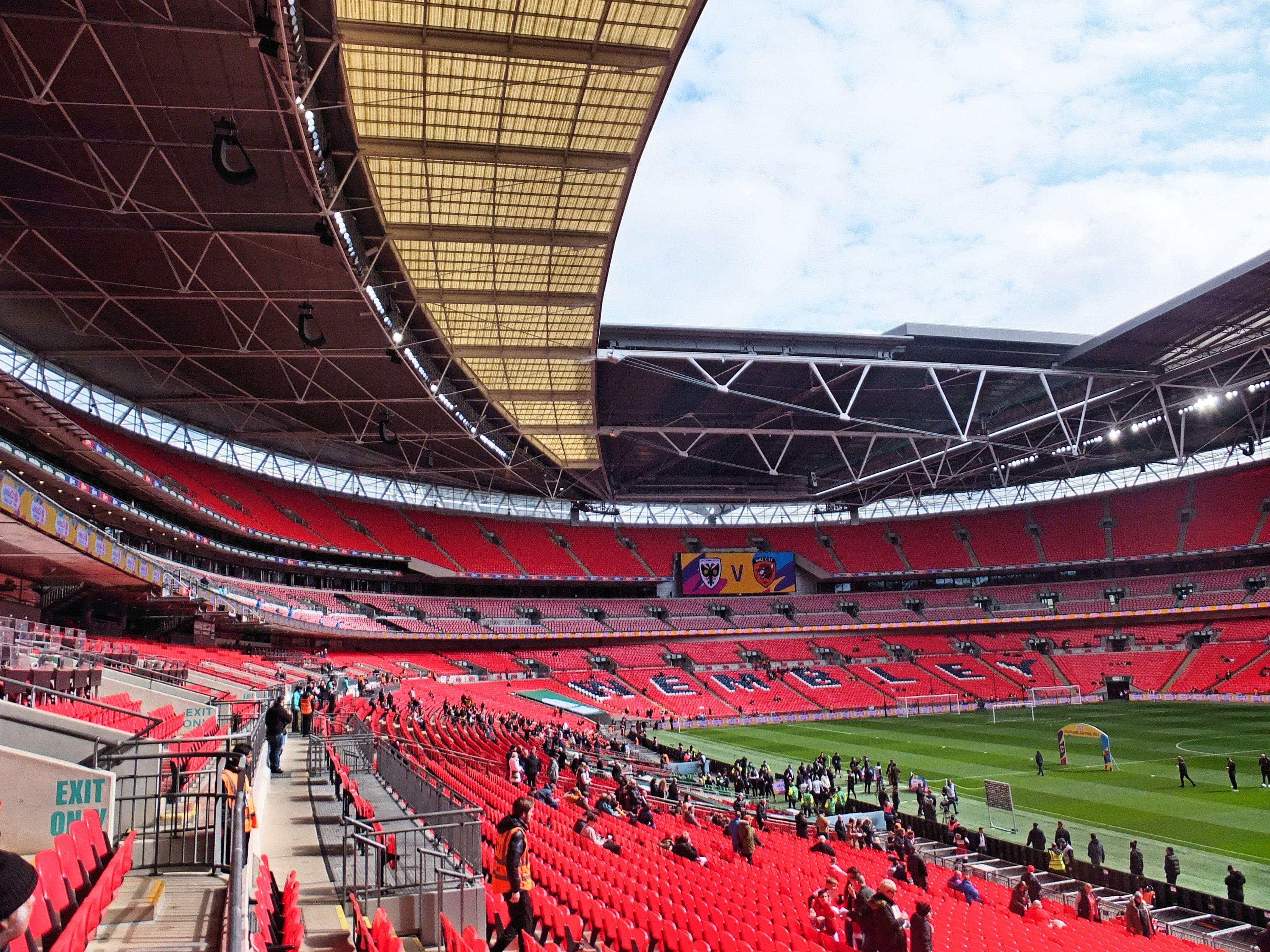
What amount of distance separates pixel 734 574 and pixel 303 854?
55.0m

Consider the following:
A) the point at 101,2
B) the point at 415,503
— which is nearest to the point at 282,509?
the point at 415,503

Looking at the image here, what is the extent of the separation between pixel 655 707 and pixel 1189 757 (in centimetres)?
2554

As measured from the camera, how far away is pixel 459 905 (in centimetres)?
782

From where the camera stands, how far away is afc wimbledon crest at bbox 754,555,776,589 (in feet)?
209

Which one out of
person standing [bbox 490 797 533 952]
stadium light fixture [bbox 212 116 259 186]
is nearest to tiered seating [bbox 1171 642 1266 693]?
person standing [bbox 490 797 533 952]

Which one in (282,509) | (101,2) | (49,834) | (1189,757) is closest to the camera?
(49,834)

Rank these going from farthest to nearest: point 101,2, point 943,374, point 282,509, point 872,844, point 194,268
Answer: point 282,509 → point 943,374 → point 194,268 → point 872,844 → point 101,2

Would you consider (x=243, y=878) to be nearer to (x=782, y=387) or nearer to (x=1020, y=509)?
(x=782, y=387)

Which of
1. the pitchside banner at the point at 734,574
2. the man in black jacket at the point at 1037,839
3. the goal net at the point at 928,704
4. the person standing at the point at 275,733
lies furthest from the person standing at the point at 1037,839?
the pitchside banner at the point at 734,574

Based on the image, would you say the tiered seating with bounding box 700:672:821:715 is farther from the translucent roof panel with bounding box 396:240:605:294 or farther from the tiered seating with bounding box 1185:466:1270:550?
the translucent roof panel with bounding box 396:240:605:294

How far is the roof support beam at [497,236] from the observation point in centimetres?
2450

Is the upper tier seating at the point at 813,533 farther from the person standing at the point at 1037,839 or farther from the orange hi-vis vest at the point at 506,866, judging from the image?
the orange hi-vis vest at the point at 506,866

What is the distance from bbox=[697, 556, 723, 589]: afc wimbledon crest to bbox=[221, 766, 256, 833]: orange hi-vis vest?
2171 inches

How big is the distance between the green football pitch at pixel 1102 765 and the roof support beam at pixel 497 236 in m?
19.3
